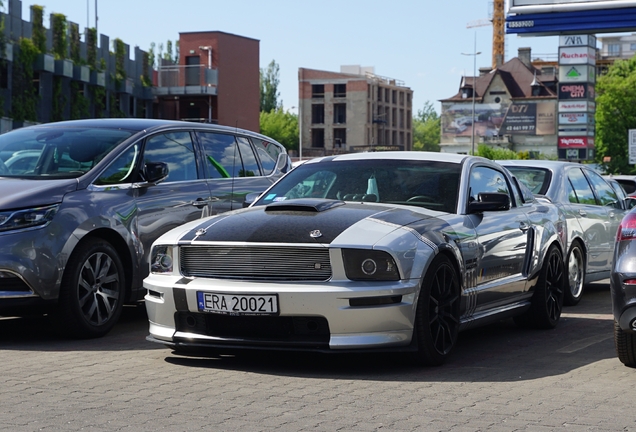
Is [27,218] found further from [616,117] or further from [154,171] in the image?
[616,117]

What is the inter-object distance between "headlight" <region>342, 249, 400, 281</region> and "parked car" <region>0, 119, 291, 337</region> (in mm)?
2600

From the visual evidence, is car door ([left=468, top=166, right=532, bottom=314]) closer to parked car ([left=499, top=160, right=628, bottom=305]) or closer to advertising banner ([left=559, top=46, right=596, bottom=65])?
parked car ([left=499, top=160, right=628, bottom=305])

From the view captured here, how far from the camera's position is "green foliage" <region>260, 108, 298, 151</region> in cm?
16475

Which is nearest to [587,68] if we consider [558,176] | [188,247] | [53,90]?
[53,90]

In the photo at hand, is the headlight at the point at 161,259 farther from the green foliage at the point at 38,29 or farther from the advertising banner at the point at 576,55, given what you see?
the advertising banner at the point at 576,55

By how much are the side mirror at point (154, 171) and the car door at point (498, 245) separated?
8.72ft

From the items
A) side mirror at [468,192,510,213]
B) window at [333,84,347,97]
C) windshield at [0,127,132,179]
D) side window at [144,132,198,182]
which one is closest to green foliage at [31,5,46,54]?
side window at [144,132,198,182]

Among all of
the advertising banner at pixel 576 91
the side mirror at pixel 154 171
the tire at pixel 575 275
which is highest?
the advertising banner at pixel 576 91

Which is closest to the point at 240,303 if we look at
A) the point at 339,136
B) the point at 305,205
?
the point at 305,205

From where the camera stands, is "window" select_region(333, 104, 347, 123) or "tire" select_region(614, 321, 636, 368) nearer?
"tire" select_region(614, 321, 636, 368)

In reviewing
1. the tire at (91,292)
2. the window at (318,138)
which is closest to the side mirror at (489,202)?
the tire at (91,292)

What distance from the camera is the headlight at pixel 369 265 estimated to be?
259 inches

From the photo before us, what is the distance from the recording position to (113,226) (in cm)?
863

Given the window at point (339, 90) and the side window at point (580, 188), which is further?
the window at point (339, 90)
